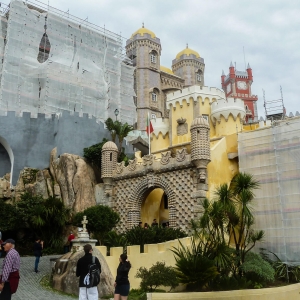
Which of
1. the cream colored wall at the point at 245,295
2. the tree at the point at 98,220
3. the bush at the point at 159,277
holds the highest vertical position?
the tree at the point at 98,220

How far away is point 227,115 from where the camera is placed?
24688 mm

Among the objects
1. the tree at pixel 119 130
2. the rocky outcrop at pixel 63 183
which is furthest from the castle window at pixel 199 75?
the rocky outcrop at pixel 63 183

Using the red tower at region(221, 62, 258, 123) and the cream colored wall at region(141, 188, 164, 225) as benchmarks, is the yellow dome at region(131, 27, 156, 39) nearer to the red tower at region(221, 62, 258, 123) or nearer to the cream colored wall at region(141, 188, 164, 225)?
the red tower at region(221, 62, 258, 123)

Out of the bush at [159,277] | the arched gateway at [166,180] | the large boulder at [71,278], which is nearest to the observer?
the bush at [159,277]

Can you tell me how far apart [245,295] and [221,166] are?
9371 mm

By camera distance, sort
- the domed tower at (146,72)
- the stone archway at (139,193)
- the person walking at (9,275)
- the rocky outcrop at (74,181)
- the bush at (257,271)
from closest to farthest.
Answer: the person walking at (9,275)
the bush at (257,271)
the stone archway at (139,193)
the rocky outcrop at (74,181)
the domed tower at (146,72)

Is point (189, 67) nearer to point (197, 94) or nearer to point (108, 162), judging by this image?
point (197, 94)

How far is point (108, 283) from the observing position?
44.4ft

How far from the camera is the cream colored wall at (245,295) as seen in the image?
38.6 feet

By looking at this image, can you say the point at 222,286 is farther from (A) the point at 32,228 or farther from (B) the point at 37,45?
(B) the point at 37,45

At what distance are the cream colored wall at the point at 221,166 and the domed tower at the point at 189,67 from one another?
103ft

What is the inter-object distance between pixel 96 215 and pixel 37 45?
19446 millimetres

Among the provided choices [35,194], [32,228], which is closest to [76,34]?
[35,194]

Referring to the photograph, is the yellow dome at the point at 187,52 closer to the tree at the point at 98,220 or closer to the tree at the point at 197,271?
the tree at the point at 98,220
